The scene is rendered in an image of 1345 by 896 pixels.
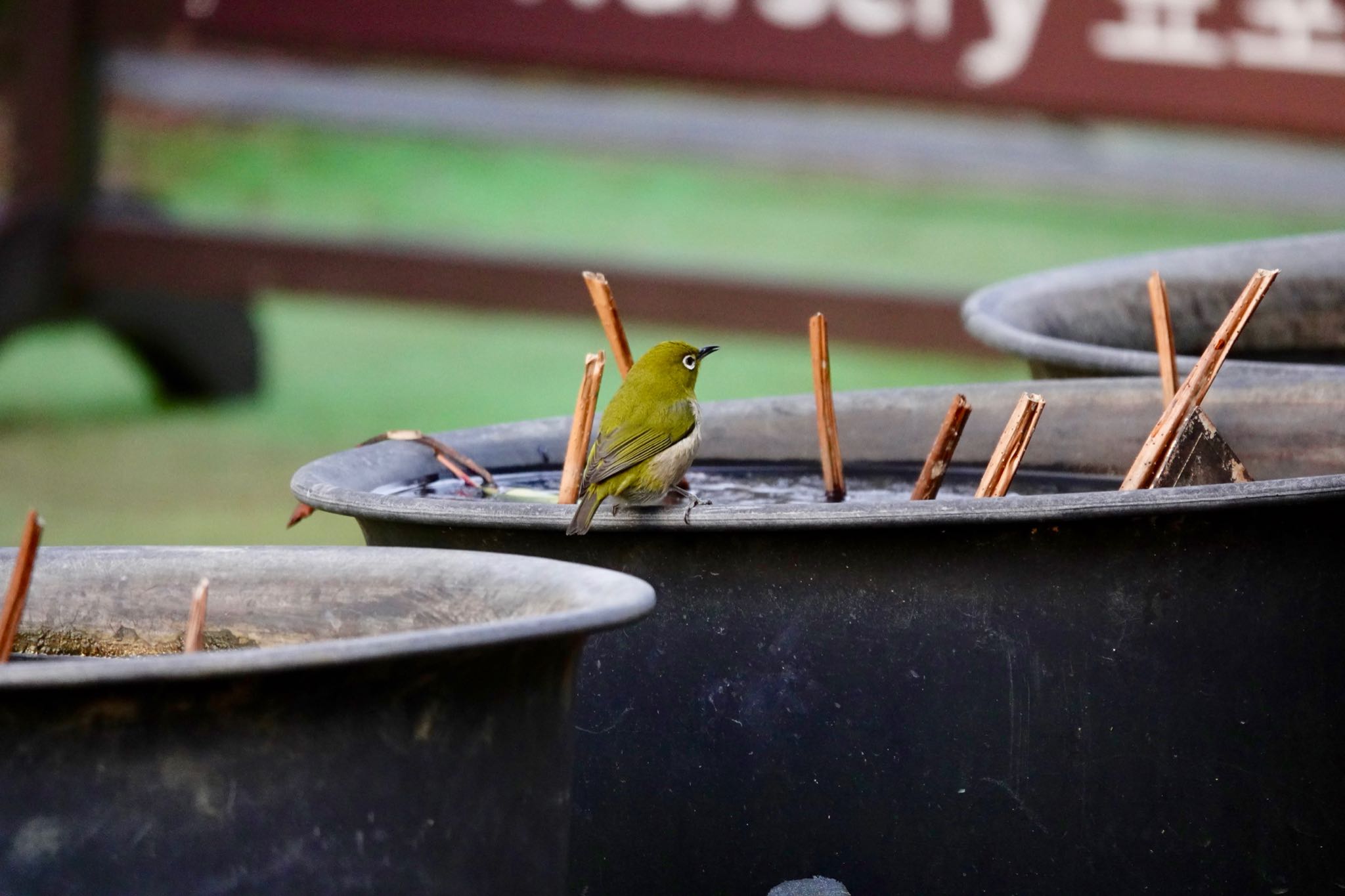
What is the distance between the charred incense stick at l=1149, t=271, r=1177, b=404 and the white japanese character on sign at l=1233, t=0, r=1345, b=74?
380cm

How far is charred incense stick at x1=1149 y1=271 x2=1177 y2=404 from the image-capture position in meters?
2.62

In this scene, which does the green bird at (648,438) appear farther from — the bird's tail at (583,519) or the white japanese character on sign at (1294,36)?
the white japanese character on sign at (1294,36)

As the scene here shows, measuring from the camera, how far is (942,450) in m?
2.40

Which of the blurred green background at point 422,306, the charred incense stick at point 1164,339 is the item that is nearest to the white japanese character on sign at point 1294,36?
the blurred green background at point 422,306

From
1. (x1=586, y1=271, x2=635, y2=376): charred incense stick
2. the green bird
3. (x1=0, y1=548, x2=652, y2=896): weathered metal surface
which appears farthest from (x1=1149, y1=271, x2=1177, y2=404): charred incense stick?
(x1=0, y1=548, x2=652, y2=896): weathered metal surface

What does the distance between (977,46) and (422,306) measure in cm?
215

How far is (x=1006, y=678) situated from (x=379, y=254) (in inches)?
196

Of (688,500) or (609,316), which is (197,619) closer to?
(688,500)

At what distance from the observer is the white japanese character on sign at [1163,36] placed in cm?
618

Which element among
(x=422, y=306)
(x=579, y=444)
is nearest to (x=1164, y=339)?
(x=579, y=444)

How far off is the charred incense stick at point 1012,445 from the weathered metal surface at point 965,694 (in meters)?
0.27

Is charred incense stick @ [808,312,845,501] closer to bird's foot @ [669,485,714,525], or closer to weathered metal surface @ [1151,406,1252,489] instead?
bird's foot @ [669,485,714,525]

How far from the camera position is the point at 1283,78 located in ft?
20.2

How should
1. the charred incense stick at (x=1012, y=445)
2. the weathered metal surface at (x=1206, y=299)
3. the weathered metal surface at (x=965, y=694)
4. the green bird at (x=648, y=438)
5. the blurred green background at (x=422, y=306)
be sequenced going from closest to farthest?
the weathered metal surface at (x=965, y=694)
the green bird at (x=648, y=438)
the charred incense stick at (x=1012, y=445)
the weathered metal surface at (x=1206, y=299)
the blurred green background at (x=422, y=306)
